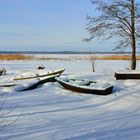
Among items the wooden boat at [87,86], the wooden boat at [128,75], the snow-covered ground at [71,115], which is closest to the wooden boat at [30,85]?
the snow-covered ground at [71,115]

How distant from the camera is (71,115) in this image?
388 inches

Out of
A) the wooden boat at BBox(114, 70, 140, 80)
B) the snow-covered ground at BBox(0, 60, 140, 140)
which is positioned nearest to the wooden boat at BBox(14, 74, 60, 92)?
the snow-covered ground at BBox(0, 60, 140, 140)

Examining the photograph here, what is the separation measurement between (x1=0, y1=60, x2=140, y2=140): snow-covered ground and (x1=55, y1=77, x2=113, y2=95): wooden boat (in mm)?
237

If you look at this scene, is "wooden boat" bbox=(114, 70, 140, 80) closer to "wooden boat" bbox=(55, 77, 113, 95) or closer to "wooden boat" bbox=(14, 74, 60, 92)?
"wooden boat" bbox=(55, 77, 113, 95)

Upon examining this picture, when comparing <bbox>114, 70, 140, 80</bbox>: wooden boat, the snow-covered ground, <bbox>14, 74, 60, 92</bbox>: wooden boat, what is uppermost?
<bbox>114, 70, 140, 80</bbox>: wooden boat

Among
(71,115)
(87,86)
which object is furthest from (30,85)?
(71,115)

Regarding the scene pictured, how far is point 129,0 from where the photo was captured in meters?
18.6

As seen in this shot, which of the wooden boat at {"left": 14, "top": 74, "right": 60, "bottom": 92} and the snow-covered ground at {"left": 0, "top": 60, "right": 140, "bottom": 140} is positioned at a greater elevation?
the wooden boat at {"left": 14, "top": 74, "right": 60, "bottom": 92}

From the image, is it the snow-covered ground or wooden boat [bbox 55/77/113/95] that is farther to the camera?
wooden boat [bbox 55/77/113/95]

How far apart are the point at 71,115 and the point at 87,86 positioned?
13.7ft

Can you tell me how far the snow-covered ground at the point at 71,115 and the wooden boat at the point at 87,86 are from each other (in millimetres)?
237

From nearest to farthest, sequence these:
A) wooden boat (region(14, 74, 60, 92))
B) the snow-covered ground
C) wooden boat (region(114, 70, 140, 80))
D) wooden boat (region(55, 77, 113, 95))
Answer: the snow-covered ground
wooden boat (region(55, 77, 113, 95))
wooden boat (region(14, 74, 60, 92))
wooden boat (region(114, 70, 140, 80))

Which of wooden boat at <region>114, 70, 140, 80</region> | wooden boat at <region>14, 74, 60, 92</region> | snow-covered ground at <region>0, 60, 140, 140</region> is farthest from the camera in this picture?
wooden boat at <region>114, 70, 140, 80</region>

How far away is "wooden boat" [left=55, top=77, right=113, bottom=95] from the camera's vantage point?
1321cm
